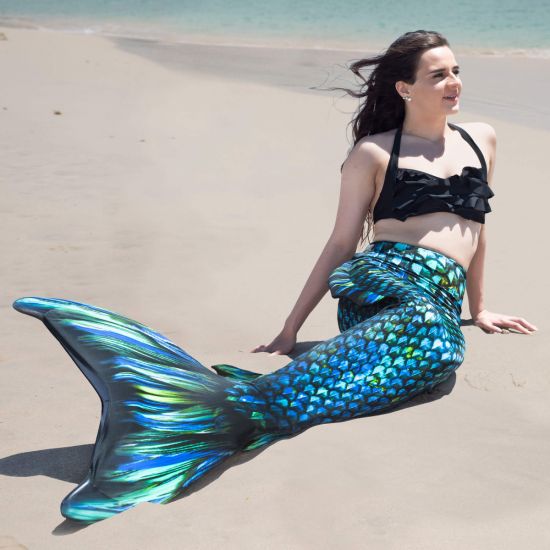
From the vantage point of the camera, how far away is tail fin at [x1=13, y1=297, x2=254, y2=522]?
8.66 feet

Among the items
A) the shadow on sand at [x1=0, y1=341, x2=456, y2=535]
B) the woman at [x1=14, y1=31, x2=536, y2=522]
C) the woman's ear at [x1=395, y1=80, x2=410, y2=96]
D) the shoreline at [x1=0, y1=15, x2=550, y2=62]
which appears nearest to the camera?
the woman at [x1=14, y1=31, x2=536, y2=522]

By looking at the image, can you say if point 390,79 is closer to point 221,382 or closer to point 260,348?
point 260,348

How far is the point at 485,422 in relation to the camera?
321 centimetres

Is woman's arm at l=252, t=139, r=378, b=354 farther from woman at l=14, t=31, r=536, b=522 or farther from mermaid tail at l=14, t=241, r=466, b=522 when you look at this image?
mermaid tail at l=14, t=241, r=466, b=522

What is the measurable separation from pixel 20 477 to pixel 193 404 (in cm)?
54

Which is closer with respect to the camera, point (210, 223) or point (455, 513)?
point (455, 513)

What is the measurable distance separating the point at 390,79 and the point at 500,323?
1109 millimetres

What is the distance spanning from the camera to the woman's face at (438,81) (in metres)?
3.69

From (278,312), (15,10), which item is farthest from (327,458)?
(15,10)

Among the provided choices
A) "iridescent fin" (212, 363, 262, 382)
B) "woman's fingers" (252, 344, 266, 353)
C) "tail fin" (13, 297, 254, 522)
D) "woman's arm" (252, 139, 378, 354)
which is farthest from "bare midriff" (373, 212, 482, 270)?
"tail fin" (13, 297, 254, 522)

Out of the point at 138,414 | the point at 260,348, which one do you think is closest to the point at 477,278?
the point at 260,348

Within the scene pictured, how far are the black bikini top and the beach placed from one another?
1.95 ft

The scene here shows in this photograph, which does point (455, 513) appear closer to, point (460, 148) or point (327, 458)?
point (327, 458)

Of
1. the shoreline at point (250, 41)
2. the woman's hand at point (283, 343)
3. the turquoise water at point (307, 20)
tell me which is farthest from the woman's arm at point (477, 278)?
the turquoise water at point (307, 20)
